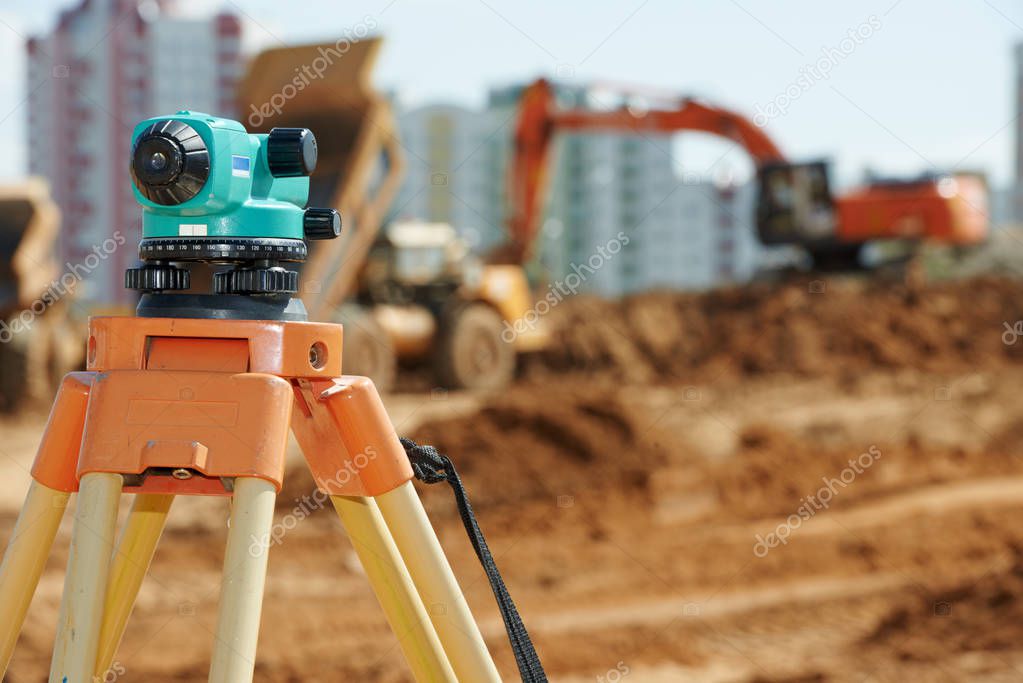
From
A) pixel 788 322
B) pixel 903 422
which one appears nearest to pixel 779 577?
pixel 903 422

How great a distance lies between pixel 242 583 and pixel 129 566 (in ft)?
1.25

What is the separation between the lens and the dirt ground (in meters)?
5.59

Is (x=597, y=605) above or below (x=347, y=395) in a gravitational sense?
below

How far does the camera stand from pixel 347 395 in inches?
67.6

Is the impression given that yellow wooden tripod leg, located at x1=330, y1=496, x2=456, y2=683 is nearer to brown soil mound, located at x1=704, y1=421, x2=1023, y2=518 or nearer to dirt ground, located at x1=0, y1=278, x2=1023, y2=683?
dirt ground, located at x1=0, y1=278, x2=1023, y2=683

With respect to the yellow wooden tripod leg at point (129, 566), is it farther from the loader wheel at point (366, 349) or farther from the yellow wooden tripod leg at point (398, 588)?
the loader wheel at point (366, 349)

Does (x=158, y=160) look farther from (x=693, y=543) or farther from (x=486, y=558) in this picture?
(x=693, y=543)

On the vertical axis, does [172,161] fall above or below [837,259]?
below

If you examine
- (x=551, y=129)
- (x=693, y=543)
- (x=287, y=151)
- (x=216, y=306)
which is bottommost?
(x=693, y=543)

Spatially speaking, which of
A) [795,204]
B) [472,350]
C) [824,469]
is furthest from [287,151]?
[795,204]

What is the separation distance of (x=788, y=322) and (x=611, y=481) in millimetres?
8503

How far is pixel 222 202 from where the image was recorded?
1.68m

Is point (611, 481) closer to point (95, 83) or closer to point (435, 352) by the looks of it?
point (435, 352)

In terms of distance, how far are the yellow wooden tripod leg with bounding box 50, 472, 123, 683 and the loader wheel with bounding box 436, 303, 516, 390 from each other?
12.3 metres
